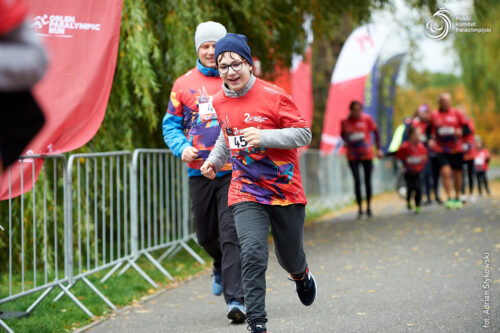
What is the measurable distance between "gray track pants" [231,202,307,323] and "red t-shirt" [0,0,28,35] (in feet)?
8.22

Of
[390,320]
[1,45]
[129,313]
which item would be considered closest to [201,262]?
[129,313]

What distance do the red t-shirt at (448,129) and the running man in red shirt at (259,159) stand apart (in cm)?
940

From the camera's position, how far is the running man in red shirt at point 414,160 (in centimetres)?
Answer: 1309

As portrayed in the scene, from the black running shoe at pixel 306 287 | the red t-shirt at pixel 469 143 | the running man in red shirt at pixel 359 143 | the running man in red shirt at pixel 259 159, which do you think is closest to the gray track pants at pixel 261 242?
the running man in red shirt at pixel 259 159

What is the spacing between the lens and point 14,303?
643 centimetres

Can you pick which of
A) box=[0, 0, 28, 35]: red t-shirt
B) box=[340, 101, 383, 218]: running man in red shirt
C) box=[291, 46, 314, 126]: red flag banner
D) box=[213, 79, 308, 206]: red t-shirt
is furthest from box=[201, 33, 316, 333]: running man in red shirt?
box=[340, 101, 383, 218]: running man in red shirt

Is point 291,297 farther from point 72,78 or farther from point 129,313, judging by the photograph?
point 72,78

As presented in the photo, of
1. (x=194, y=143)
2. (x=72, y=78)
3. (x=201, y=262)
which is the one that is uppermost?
(x=72, y=78)

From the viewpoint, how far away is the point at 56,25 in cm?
607

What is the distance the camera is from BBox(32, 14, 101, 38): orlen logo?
598 centimetres

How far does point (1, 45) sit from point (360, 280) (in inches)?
201

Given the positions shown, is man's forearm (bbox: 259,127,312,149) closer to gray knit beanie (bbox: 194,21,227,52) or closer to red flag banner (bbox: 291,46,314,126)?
gray knit beanie (bbox: 194,21,227,52)

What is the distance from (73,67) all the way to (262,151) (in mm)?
2382

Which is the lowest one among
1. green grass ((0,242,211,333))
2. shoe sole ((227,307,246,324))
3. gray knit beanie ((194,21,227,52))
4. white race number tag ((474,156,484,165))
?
green grass ((0,242,211,333))
